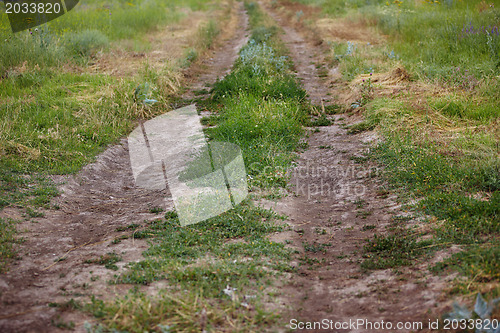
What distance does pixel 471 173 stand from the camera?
431 cm

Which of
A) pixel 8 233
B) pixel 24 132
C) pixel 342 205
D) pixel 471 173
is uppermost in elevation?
pixel 24 132

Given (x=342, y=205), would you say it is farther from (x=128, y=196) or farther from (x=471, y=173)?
(x=128, y=196)

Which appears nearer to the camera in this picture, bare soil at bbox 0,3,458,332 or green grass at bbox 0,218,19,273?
bare soil at bbox 0,3,458,332

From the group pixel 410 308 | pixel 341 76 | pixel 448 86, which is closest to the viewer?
pixel 410 308

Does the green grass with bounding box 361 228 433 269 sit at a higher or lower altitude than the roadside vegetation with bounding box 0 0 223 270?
lower

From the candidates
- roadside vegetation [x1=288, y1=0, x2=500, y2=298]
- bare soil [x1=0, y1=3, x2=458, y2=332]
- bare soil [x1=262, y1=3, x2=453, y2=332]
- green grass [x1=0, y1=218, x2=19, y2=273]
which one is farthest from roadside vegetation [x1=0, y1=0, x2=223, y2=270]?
roadside vegetation [x1=288, y1=0, x2=500, y2=298]

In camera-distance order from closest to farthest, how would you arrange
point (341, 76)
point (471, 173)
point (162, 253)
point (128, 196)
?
point (162, 253)
point (471, 173)
point (128, 196)
point (341, 76)

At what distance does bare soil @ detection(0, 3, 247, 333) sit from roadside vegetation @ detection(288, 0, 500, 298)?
7.65ft

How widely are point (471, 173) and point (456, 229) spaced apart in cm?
100

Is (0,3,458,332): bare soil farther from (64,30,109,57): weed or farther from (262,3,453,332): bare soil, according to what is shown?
(64,30,109,57): weed

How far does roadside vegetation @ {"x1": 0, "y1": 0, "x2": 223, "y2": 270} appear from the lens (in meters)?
5.21

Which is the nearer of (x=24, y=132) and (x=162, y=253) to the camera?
(x=162, y=253)

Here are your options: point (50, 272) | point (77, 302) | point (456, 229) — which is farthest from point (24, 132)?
point (456, 229)

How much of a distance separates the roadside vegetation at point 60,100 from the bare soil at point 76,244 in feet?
0.60
